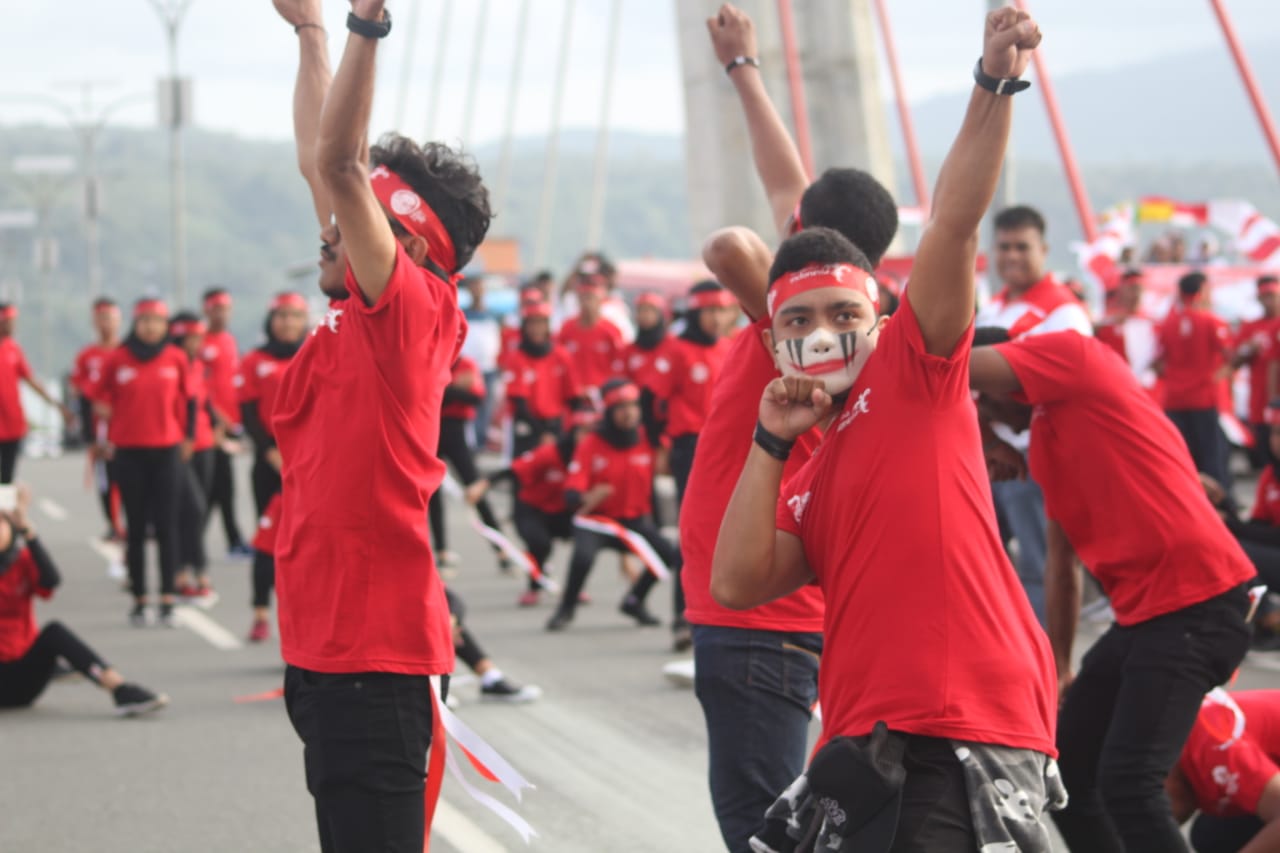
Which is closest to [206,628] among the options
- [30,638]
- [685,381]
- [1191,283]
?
[30,638]

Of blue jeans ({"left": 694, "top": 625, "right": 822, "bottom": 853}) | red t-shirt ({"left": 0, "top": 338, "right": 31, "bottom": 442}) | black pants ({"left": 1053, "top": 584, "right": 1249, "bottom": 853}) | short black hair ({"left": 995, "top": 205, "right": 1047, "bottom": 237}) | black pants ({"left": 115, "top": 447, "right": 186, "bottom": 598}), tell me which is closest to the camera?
blue jeans ({"left": 694, "top": 625, "right": 822, "bottom": 853})

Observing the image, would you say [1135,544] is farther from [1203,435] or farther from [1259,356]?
[1259,356]

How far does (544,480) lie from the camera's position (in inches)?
460

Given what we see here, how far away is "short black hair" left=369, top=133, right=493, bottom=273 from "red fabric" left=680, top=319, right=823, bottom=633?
2.39ft

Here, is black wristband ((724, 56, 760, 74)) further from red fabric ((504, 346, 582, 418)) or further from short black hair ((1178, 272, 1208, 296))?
short black hair ((1178, 272, 1208, 296))

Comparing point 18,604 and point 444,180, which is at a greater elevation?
point 444,180

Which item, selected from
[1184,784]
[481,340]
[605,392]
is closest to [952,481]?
[1184,784]

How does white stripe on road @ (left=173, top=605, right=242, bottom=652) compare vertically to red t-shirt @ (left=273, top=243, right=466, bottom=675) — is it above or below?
below

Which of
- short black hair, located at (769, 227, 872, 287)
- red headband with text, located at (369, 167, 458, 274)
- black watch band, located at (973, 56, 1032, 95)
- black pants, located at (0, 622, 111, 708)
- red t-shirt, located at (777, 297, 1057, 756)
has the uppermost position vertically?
black watch band, located at (973, 56, 1032, 95)

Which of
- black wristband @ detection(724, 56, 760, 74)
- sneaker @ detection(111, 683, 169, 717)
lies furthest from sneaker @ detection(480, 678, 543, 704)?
black wristband @ detection(724, 56, 760, 74)

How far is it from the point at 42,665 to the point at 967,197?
618 centimetres

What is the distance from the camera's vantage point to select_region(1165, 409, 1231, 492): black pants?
14.1 meters

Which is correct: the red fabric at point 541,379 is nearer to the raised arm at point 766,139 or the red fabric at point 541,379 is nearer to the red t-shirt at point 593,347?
the red t-shirt at point 593,347

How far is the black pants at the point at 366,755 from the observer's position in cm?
349
